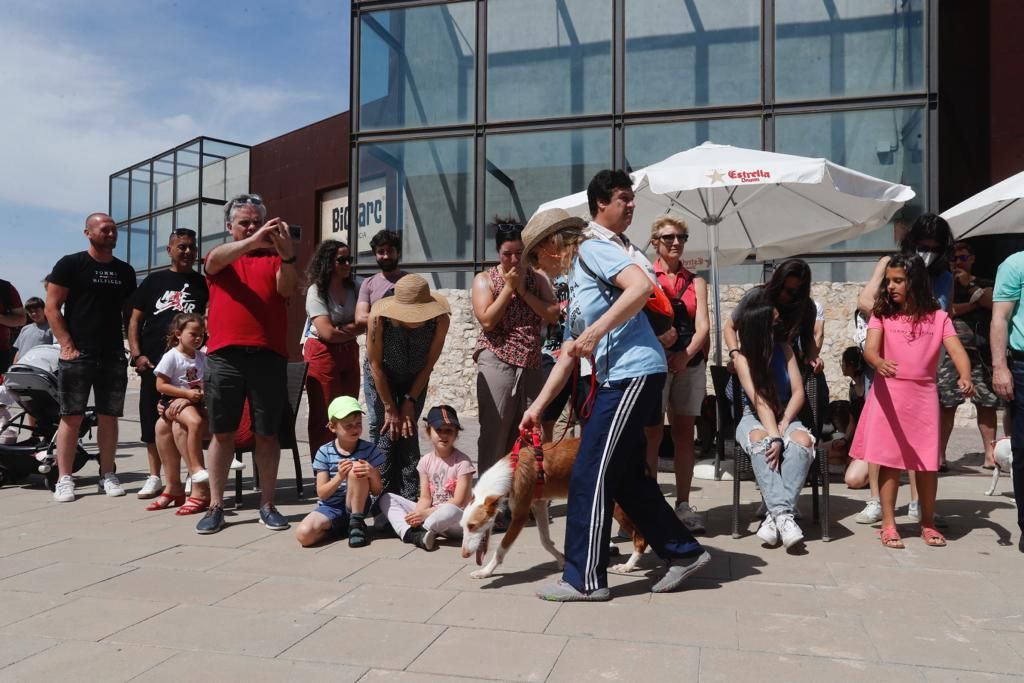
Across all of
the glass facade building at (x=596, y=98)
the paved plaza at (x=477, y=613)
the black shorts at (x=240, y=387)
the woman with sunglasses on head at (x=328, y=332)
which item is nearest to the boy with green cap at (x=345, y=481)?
the paved plaza at (x=477, y=613)

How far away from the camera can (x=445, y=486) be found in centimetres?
484

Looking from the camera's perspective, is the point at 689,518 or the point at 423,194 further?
the point at 423,194

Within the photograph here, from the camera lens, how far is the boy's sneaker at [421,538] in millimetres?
4547

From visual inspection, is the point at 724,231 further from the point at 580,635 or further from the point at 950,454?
the point at 580,635

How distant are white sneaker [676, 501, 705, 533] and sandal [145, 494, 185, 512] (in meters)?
3.34

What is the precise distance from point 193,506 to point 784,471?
370 cm

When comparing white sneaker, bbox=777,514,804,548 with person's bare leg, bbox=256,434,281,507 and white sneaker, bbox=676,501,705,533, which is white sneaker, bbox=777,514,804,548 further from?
person's bare leg, bbox=256,434,281,507

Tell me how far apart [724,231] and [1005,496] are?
3.80 meters

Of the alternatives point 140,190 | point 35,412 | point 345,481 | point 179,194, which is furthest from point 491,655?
point 140,190

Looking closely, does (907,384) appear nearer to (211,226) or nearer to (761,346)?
(761,346)

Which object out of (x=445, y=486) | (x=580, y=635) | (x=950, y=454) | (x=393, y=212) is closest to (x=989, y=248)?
(x=950, y=454)

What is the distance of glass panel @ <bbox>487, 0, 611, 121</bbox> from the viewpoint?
12.3 meters

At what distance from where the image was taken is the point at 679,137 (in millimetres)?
11867

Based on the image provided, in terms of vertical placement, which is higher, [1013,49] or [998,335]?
[1013,49]
